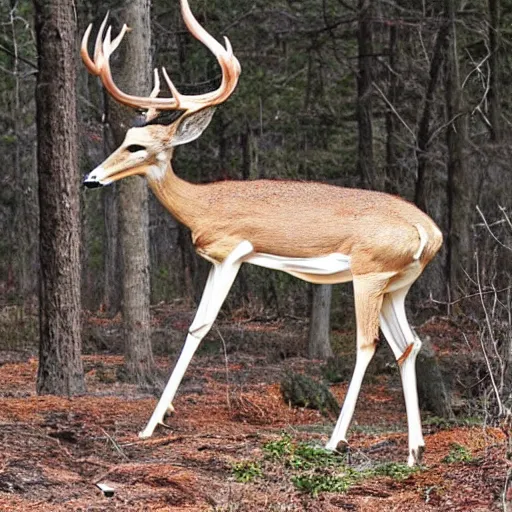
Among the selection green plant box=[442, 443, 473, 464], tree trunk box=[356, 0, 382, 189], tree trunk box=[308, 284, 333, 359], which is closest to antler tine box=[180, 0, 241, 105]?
green plant box=[442, 443, 473, 464]

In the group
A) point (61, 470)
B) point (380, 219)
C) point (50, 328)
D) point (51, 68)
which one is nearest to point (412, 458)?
point (380, 219)

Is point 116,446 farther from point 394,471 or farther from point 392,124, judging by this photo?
point 392,124

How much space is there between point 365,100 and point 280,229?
436 inches

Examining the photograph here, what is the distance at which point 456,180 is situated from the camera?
20.1m

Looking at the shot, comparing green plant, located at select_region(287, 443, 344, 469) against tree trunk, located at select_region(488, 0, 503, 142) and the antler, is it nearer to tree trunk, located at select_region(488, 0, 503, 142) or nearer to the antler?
the antler

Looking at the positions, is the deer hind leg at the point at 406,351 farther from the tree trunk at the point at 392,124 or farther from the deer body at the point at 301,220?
the tree trunk at the point at 392,124

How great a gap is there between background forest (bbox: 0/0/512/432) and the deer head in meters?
8.83

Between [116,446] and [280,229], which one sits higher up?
[280,229]

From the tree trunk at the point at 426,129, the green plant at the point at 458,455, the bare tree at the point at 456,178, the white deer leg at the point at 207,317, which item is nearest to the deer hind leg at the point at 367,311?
the green plant at the point at 458,455

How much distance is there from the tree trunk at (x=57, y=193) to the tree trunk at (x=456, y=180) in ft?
34.2

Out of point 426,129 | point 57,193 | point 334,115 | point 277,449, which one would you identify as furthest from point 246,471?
point 334,115

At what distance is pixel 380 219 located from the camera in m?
8.43

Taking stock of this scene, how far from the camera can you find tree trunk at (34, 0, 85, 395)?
10.4 meters

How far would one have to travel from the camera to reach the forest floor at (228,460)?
6.55m
